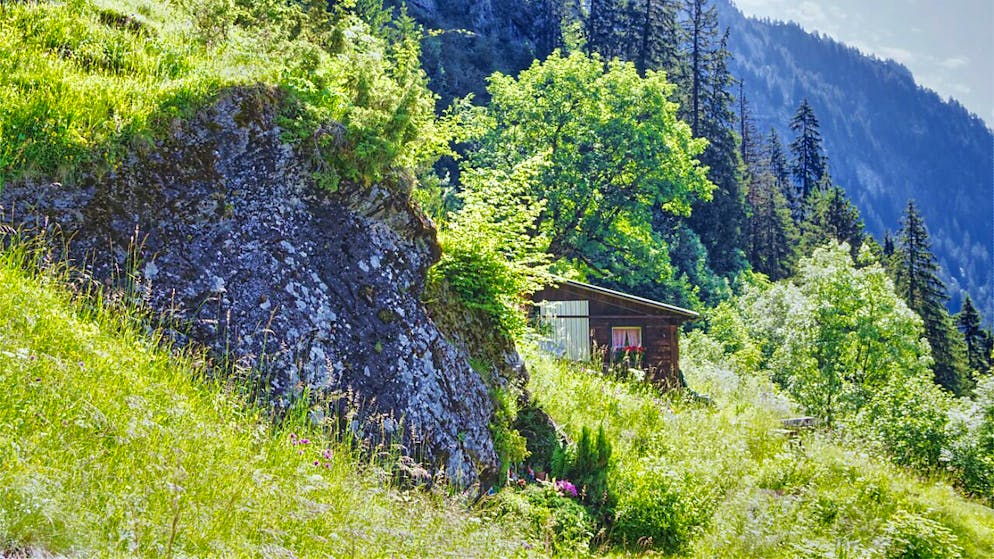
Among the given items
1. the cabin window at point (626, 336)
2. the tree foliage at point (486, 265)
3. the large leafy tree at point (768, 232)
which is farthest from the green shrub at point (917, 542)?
the large leafy tree at point (768, 232)

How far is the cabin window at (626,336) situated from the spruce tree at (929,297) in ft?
122

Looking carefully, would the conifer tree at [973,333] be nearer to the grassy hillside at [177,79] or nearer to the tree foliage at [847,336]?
the tree foliage at [847,336]

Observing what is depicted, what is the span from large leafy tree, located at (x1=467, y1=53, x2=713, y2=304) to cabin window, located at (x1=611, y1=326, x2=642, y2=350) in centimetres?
761

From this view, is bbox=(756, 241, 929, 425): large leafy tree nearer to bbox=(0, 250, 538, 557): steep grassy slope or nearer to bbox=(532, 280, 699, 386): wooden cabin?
bbox=(532, 280, 699, 386): wooden cabin

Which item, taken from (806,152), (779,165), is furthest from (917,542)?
(779,165)

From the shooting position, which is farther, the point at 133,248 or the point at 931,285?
the point at 931,285

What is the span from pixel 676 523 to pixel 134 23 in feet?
34.8

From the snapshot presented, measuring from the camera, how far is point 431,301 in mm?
10102

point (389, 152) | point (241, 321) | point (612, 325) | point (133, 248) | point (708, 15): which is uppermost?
point (708, 15)

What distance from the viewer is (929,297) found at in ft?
186

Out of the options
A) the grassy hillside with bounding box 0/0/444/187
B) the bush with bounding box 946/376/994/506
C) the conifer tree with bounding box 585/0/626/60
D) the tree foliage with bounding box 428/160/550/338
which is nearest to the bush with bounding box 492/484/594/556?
the tree foliage with bounding box 428/160/550/338

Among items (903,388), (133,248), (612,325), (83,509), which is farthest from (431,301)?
(903,388)

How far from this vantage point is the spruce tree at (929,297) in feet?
173

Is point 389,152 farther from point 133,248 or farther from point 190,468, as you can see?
point 190,468
